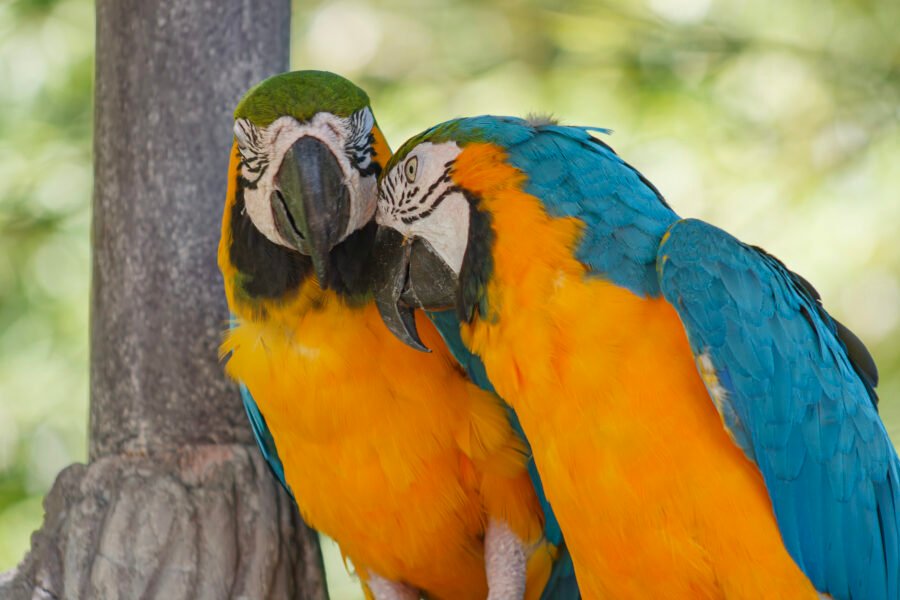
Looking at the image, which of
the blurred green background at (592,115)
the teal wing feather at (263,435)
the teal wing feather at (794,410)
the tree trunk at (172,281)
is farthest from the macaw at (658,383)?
the blurred green background at (592,115)

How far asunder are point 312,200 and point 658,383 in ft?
2.48

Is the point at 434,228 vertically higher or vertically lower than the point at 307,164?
lower

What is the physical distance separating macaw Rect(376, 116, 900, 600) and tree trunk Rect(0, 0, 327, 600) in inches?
35.4

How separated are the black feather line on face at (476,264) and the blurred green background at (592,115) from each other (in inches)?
89.7

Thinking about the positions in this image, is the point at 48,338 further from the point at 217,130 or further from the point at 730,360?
the point at 730,360

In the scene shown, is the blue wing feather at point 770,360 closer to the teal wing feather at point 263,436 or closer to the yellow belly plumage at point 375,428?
the yellow belly plumage at point 375,428

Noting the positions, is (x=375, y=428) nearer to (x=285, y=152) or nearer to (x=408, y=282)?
(x=408, y=282)

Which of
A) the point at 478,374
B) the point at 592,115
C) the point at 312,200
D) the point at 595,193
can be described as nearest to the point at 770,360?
the point at 595,193

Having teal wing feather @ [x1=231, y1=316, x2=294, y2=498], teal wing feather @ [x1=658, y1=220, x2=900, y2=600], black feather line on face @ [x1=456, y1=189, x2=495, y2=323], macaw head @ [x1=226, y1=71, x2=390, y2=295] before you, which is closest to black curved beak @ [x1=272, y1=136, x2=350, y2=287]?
macaw head @ [x1=226, y1=71, x2=390, y2=295]

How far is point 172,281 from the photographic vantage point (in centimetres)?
272

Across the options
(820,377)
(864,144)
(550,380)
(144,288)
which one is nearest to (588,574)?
(550,380)

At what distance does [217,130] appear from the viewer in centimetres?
274

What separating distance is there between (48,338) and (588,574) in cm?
326

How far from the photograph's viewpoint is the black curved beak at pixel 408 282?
2082mm
